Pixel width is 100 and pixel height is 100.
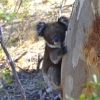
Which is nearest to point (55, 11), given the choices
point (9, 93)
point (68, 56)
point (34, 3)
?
point (34, 3)

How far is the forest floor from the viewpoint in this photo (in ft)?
15.9

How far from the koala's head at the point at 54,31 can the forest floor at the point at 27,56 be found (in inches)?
13.6

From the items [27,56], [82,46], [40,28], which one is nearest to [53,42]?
[40,28]

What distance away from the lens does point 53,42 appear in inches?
133

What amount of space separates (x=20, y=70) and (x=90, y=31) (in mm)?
3238

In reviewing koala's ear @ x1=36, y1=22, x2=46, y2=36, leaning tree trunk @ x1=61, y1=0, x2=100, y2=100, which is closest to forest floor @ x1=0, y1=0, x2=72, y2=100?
koala's ear @ x1=36, y1=22, x2=46, y2=36

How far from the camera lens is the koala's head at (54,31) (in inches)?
131

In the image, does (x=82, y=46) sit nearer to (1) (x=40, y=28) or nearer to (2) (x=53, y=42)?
(2) (x=53, y=42)

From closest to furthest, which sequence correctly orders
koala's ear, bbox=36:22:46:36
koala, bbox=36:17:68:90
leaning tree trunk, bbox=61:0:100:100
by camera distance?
leaning tree trunk, bbox=61:0:100:100, koala, bbox=36:17:68:90, koala's ear, bbox=36:22:46:36

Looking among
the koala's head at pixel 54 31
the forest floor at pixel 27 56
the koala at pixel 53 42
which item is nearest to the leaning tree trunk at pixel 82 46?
the koala at pixel 53 42

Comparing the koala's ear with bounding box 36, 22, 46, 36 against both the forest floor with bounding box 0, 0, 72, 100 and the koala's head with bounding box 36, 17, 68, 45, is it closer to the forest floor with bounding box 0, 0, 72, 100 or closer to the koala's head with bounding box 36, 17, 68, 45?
the koala's head with bounding box 36, 17, 68, 45

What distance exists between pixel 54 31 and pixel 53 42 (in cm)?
14

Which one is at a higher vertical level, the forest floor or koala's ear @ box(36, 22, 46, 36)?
Answer: koala's ear @ box(36, 22, 46, 36)

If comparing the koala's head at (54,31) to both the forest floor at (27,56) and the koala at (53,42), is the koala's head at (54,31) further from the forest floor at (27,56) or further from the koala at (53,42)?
the forest floor at (27,56)
